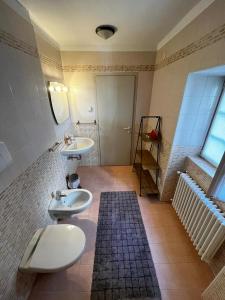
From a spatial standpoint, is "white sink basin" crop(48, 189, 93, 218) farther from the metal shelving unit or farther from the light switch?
the metal shelving unit

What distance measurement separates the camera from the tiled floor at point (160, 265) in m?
1.20

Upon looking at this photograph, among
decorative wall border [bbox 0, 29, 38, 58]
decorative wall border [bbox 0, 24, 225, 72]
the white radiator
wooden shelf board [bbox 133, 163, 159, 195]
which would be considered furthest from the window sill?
decorative wall border [bbox 0, 29, 38, 58]

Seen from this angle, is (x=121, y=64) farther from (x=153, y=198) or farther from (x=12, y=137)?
(x=153, y=198)

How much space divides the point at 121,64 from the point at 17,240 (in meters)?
2.60

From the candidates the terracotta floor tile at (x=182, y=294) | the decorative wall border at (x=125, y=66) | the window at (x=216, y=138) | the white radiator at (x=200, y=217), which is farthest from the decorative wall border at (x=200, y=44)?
the terracotta floor tile at (x=182, y=294)

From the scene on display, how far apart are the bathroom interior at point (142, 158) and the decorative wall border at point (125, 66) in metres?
0.01

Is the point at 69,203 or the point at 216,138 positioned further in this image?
the point at 69,203

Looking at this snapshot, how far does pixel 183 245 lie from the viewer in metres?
1.54

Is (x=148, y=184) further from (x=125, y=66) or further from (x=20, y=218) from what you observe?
(x=125, y=66)

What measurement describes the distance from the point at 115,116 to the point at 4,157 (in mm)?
1967

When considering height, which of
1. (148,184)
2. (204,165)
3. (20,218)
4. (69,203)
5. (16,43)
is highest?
(16,43)

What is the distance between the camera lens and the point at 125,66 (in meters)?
2.25

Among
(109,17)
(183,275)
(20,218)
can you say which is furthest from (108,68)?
(183,275)

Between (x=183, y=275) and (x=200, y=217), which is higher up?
(x=200, y=217)
